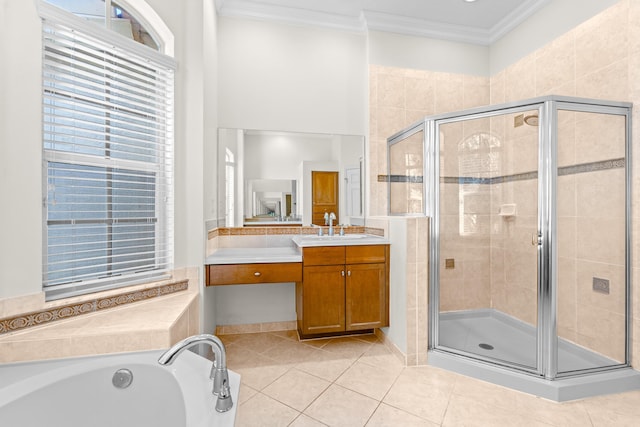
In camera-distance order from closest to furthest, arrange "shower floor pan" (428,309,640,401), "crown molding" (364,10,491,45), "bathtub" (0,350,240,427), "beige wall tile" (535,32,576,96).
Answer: "bathtub" (0,350,240,427)
"shower floor pan" (428,309,640,401)
"beige wall tile" (535,32,576,96)
"crown molding" (364,10,491,45)

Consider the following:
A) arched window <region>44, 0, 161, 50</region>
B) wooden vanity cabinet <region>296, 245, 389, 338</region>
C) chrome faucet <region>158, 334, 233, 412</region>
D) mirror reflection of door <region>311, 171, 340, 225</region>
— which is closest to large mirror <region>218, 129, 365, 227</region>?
mirror reflection of door <region>311, 171, 340, 225</region>

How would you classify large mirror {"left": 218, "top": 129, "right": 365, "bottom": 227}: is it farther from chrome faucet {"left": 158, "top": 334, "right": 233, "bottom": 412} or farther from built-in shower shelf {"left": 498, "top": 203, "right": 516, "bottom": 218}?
chrome faucet {"left": 158, "top": 334, "right": 233, "bottom": 412}

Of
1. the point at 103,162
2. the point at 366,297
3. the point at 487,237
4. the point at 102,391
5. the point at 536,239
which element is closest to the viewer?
the point at 102,391

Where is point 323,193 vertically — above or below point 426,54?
below

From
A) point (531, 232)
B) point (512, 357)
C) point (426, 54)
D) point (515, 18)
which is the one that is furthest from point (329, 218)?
point (515, 18)

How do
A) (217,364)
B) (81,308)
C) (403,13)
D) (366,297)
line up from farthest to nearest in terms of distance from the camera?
1. (403,13)
2. (366,297)
3. (81,308)
4. (217,364)

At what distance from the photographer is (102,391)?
51.8 inches

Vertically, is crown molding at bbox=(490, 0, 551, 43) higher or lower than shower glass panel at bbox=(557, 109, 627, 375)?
higher

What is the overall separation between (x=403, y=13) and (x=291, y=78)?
3.95 ft

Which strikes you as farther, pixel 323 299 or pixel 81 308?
pixel 323 299

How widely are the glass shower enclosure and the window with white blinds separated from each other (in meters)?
1.93

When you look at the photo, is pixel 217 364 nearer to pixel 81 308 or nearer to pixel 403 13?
pixel 81 308

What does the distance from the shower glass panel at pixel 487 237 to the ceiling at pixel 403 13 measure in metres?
1.29

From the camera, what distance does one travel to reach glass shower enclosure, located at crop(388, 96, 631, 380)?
75.4 inches
